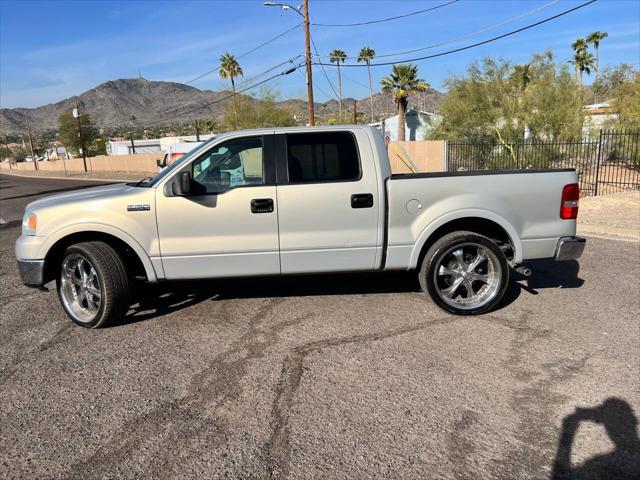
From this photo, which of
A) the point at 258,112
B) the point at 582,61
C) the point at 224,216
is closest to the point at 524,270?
the point at 224,216

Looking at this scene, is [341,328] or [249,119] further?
[249,119]

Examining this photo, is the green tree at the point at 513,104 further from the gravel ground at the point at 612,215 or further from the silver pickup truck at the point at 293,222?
the silver pickup truck at the point at 293,222

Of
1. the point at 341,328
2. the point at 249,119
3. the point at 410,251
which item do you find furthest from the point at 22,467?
the point at 249,119

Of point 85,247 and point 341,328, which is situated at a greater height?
point 85,247

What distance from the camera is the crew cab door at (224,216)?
4551 millimetres

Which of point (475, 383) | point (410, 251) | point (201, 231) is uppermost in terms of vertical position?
point (201, 231)

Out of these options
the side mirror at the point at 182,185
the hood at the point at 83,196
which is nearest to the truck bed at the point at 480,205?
the side mirror at the point at 182,185

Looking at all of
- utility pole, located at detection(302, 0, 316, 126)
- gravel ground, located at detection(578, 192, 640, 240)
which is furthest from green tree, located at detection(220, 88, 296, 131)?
gravel ground, located at detection(578, 192, 640, 240)

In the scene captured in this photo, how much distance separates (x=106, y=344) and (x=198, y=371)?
3.78 feet

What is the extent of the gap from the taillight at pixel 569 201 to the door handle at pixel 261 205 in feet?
9.54

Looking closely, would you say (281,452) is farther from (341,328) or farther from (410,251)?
(410,251)

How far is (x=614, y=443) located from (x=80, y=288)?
4.65 metres

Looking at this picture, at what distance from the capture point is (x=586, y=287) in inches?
224

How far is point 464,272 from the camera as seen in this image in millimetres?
4848
